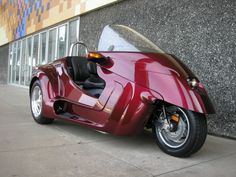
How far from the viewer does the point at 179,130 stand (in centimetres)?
347

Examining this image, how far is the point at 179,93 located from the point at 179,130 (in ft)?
1.47

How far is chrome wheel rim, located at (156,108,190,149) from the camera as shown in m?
3.42

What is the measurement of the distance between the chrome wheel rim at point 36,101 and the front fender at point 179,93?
7.90ft

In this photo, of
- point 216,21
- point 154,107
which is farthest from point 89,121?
point 216,21

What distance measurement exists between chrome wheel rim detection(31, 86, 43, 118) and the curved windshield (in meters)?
1.64

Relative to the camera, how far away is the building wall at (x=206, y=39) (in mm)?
4754

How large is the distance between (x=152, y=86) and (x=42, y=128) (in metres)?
2.16

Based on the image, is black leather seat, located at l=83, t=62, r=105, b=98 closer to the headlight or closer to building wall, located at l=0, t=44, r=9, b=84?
the headlight

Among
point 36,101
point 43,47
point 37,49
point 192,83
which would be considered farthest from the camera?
point 37,49

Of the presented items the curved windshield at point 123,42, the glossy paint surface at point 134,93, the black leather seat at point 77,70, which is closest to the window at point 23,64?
the black leather seat at point 77,70

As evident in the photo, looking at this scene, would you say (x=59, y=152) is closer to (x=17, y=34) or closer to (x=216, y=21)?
(x=216, y=21)

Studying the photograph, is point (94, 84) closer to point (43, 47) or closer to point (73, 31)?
point (73, 31)

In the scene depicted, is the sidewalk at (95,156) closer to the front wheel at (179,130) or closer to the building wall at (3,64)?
the front wheel at (179,130)

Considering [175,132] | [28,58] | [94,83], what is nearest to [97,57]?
[94,83]
